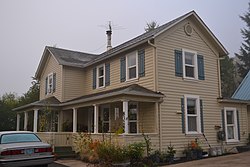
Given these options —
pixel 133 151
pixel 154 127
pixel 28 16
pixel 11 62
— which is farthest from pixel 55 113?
pixel 11 62

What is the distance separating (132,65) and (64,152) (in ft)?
21.3

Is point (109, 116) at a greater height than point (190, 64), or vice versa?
point (190, 64)

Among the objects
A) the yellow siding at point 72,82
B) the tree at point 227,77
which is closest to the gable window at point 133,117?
the yellow siding at point 72,82

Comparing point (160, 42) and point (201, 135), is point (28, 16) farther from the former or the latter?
point (201, 135)

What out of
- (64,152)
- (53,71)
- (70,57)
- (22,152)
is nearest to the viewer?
(22,152)

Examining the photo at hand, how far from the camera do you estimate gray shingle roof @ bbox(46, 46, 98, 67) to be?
70.5 ft

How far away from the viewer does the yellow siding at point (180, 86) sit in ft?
48.6

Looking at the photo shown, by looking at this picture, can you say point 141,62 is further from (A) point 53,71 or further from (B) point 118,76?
(A) point 53,71

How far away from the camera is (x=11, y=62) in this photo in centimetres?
3759

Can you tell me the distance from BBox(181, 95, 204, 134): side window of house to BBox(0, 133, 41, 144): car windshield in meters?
7.83

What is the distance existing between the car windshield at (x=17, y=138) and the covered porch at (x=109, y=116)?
331 cm

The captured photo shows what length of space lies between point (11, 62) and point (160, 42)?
27.8 m

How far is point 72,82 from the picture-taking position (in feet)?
71.0

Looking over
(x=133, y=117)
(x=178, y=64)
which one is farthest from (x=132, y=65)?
(x=133, y=117)
